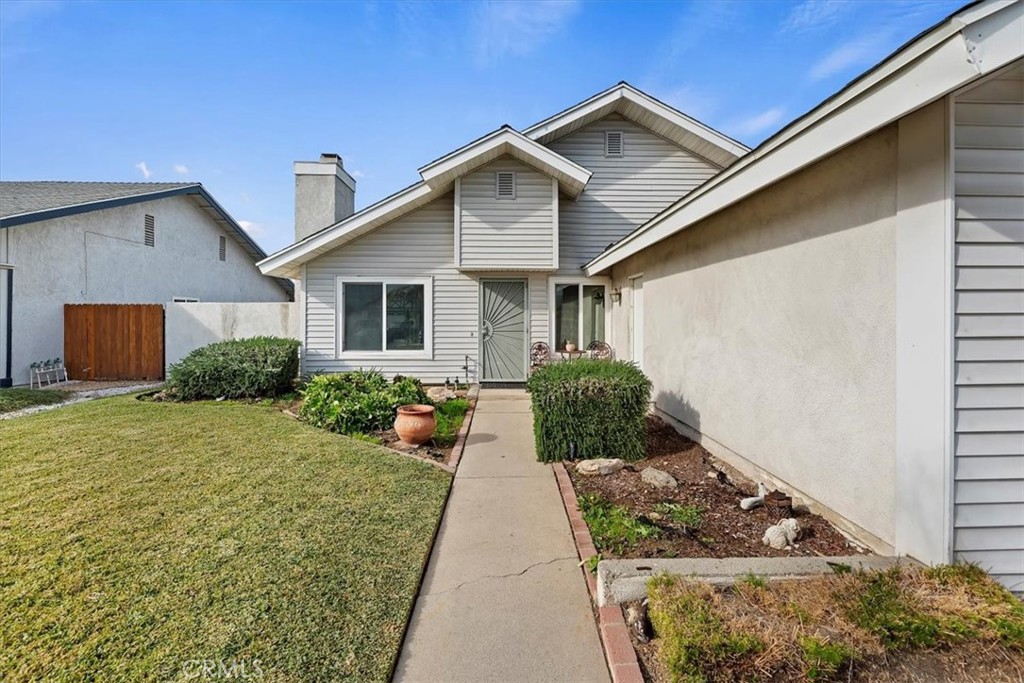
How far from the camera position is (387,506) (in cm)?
404

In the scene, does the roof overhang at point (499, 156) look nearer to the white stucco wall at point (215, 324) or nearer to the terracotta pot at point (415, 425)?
the terracotta pot at point (415, 425)

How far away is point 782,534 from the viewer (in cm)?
324

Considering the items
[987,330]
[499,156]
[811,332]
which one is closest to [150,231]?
[499,156]

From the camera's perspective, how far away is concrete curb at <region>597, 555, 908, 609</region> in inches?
105

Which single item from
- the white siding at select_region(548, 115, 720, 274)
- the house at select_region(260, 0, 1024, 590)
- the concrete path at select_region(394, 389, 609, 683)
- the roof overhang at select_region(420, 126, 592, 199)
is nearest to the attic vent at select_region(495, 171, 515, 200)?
the roof overhang at select_region(420, 126, 592, 199)

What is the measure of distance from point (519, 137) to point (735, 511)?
7.65 m

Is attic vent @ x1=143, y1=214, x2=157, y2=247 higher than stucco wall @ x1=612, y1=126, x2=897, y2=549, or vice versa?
attic vent @ x1=143, y1=214, x2=157, y2=247

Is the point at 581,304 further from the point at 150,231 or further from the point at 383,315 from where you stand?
the point at 150,231

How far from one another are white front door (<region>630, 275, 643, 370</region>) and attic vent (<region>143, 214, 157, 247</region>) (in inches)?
597

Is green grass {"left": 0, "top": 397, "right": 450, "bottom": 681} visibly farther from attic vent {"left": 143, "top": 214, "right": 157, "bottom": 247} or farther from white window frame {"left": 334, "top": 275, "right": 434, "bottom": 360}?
attic vent {"left": 143, "top": 214, "right": 157, "bottom": 247}

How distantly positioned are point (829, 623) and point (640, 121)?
11.0 metres

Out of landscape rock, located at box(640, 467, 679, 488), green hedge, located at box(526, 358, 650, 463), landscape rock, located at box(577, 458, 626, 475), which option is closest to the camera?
landscape rock, located at box(640, 467, 679, 488)

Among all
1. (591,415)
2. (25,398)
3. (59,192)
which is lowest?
(25,398)

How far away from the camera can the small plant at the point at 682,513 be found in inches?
142
